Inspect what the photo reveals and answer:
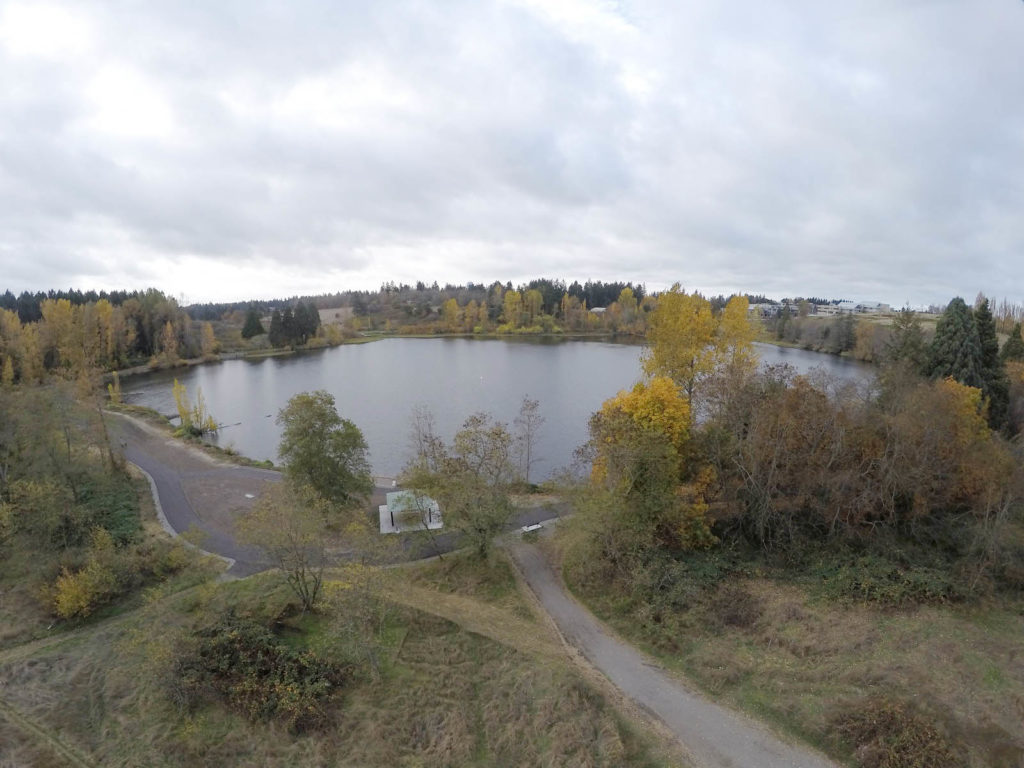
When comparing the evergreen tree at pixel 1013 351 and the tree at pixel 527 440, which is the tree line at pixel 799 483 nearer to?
the tree at pixel 527 440

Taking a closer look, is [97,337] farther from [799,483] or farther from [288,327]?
[799,483]

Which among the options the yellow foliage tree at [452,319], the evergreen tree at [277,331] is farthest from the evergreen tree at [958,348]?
the yellow foliage tree at [452,319]

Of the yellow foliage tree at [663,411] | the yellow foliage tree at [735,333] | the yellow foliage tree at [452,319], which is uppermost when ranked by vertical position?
the yellow foliage tree at [452,319]

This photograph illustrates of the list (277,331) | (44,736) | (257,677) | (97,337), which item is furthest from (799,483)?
(277,331)

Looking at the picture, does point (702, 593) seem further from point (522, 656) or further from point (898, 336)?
point (898, 336)

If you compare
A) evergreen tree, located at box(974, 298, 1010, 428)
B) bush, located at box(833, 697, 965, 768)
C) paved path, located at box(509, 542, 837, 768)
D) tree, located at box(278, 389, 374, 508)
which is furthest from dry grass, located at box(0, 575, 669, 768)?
evergreen tree, located at box(974, 298, 1010, 428)

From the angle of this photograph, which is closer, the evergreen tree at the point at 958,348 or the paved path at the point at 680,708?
the paved path at the point at 680,708

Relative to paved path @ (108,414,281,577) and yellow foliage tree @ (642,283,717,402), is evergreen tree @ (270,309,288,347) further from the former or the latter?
yellow foliage tree @ (642,283,717,402)
